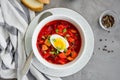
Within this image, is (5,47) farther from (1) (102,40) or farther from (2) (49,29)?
(1) (102,40)

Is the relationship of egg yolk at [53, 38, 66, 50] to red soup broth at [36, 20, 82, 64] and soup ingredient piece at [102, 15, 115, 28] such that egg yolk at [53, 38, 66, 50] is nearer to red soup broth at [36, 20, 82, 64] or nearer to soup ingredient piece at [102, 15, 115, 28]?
red soup broth at [36, 20, 82, 64]

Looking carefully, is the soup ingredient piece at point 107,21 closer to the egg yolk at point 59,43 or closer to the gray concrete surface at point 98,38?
the gray concrete surface at point 98,38

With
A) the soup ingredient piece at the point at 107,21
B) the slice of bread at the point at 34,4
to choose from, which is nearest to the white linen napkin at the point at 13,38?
the slice of bread at the point at 34,4

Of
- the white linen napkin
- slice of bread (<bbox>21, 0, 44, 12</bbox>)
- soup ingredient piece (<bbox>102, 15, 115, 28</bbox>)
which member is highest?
soup ingredient piece (<bbox>102, 15, 115, 28</bbox>)

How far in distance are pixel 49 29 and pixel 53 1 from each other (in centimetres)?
9

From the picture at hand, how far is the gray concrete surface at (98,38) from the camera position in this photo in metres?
1.23

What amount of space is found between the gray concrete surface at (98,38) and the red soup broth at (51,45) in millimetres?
56

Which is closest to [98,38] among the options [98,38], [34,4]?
[98,38]

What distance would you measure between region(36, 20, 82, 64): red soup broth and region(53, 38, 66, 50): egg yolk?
0.01 meters

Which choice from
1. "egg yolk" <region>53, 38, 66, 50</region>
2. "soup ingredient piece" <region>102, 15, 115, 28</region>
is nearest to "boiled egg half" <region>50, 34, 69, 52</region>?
"egg yolk" <region>53, 38, 66, 50</region>

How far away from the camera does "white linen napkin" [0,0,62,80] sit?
1.21 m

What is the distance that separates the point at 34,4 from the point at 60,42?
0.14m

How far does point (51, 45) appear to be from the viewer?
1205mm

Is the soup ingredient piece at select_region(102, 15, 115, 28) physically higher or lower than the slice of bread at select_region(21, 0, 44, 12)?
higher
